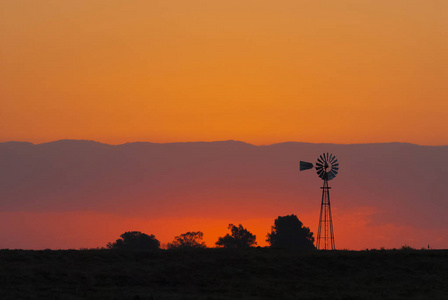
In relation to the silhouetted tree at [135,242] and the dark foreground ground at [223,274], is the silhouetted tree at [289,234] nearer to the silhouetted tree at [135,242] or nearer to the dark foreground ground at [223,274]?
the silhouetted tree at [135,242]

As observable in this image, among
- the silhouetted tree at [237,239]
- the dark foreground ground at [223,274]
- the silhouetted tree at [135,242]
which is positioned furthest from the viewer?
the silhouetted tree at [237,239]

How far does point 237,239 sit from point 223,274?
407ft

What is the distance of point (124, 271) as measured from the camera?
Answer: 5888 cm

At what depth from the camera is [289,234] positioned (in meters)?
166

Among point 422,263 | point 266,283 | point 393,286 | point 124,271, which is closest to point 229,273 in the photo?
point 266,283

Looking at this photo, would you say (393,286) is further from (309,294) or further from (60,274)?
(60,274)

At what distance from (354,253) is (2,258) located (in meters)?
25.1

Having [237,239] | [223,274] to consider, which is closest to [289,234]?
[237,239]

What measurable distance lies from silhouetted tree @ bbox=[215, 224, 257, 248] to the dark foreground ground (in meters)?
112

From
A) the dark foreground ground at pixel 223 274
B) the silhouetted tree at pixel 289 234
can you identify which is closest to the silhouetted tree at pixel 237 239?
the silhouetted tree at pixel 289 234

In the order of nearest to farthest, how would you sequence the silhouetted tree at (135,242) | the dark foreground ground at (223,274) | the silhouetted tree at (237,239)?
the dark foreground ground at (223,274) → the silhouetted tree at (135,242) → the silhouetted tree at (237,239)

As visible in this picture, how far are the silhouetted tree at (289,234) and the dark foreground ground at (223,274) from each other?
94.9 meters

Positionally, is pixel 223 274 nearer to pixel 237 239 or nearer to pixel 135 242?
pixel 135 242

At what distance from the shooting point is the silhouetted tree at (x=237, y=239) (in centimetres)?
18062
